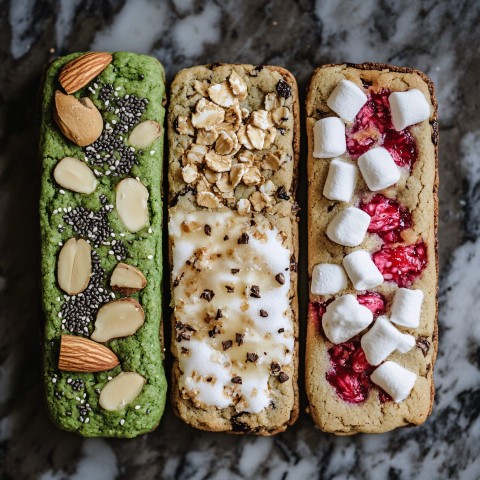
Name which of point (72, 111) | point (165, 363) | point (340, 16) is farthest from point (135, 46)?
point (165, 363)

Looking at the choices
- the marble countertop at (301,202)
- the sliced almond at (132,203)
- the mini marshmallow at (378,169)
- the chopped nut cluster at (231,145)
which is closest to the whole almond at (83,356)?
the marble countertop at (301,202)

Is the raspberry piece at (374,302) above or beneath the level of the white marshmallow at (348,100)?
beneath

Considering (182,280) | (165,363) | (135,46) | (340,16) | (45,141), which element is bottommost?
(165,363)

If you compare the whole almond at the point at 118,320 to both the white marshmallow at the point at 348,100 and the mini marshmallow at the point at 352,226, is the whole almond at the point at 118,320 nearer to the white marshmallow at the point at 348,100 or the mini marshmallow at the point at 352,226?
the mini marshmallow at the point at 352,226

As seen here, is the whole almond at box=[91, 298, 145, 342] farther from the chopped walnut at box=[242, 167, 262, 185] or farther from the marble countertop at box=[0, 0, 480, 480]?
the chopped walnut at box=[242, 167, 262, 185]

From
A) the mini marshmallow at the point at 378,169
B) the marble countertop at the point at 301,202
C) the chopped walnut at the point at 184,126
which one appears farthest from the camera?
the marble countertop at the point at 301,202

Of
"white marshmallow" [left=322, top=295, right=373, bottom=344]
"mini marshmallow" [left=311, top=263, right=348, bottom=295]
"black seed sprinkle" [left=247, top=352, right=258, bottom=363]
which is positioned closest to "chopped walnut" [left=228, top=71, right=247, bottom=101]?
"mini marshmallow" [left=311, top=263, right=348, bottom=295]

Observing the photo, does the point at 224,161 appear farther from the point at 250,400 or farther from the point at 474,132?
the point at 474,132
